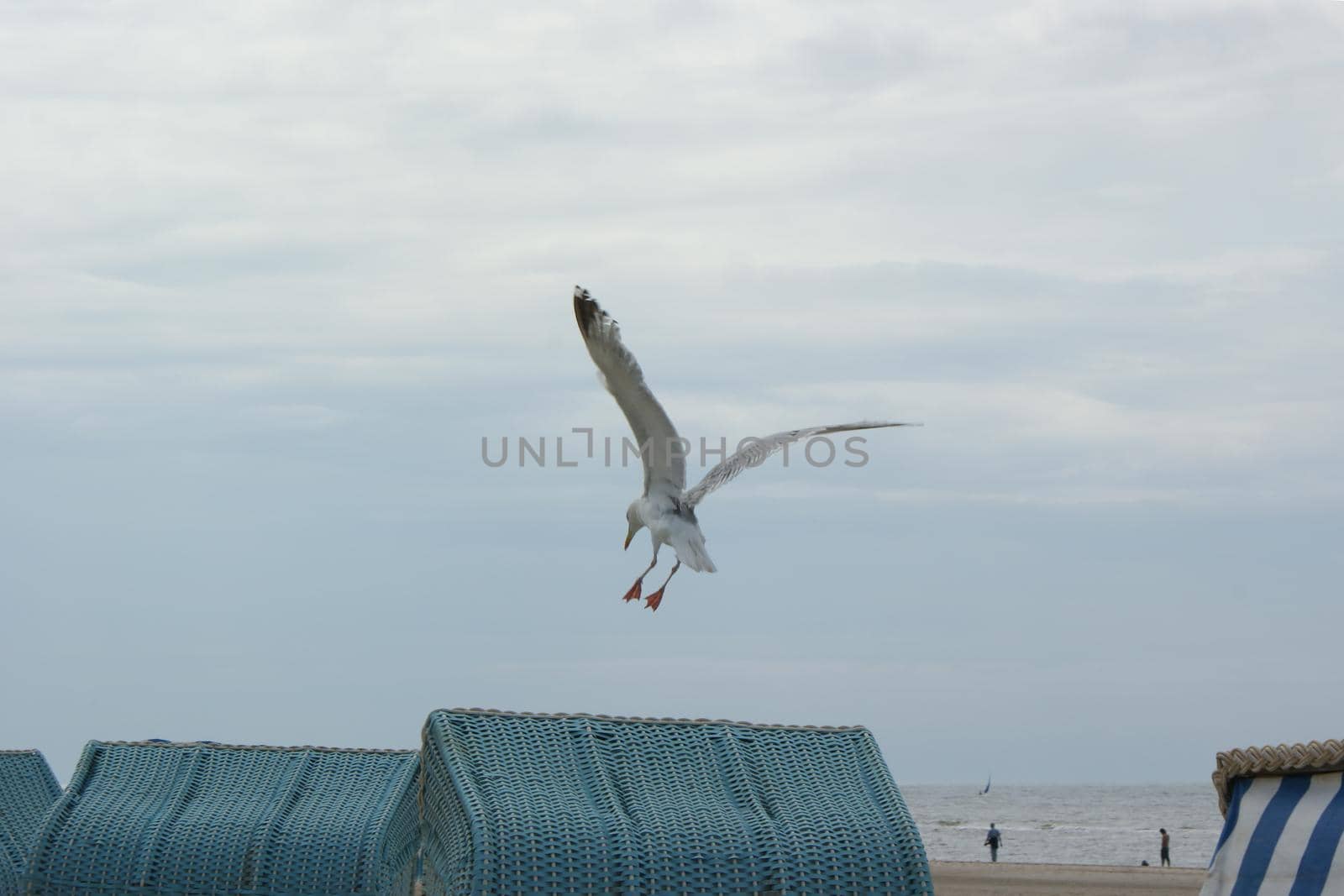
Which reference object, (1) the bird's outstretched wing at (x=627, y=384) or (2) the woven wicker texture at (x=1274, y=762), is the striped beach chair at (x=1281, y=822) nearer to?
(2) the woven wicker texture at (x=1274, y=762)

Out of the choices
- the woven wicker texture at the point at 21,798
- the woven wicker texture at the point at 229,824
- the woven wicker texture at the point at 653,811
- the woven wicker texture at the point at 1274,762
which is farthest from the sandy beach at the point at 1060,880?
→ the woven wicker texture at the point at 1274,762

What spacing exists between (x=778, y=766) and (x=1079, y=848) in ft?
142

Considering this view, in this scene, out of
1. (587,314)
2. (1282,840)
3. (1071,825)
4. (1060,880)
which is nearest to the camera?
Answer: (1282,840)

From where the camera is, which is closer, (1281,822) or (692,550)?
(1281,822)

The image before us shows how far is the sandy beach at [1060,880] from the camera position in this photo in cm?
2738

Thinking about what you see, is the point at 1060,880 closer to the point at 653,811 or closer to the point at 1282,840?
the point at 653,811

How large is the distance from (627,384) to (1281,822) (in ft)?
22.4

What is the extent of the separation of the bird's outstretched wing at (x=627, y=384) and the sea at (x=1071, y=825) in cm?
1670

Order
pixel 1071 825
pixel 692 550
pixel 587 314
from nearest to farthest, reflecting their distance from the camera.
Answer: pixel 587 314 → pixel 692 550 → pixel 1071 825

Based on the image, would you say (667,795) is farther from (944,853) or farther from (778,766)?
(944,853)

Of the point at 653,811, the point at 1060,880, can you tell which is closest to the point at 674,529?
the point at 653,811

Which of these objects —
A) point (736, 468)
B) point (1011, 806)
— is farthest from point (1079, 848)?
point (736, 468)

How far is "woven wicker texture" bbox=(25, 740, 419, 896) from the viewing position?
6.52 m

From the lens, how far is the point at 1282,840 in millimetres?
3389
